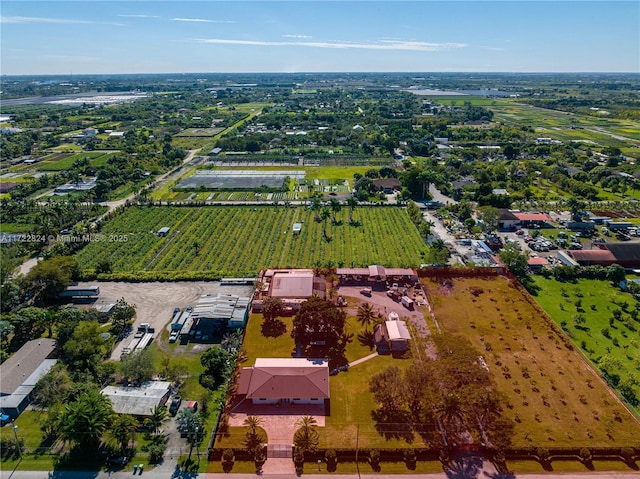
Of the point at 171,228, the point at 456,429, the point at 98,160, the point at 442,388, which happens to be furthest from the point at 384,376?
the point at 98,160

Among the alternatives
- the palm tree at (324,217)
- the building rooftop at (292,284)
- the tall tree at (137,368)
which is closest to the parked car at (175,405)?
the tall tree at (137,368)

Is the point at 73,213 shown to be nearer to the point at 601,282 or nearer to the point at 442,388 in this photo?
the point at 442,388

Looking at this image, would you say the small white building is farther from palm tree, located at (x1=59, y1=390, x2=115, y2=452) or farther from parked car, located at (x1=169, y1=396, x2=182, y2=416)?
palm tree, located at (x1=59, y1=390, x2=115, y2=452)

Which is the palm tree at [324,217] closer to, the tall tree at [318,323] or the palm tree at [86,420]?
the tall tree at [318,323]

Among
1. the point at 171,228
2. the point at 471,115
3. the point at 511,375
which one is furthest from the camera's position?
the point at 471,115

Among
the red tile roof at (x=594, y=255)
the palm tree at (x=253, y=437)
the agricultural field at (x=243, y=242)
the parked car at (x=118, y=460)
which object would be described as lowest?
the parked car at (x=118, y=460)
